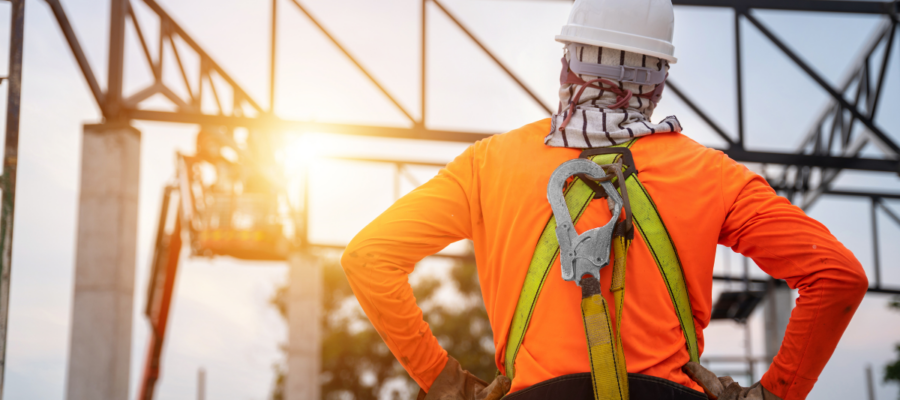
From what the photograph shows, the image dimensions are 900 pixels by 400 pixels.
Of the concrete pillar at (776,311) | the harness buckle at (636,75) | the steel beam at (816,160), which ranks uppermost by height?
the steel beam at (816,160)

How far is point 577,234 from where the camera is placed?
6.72 feet

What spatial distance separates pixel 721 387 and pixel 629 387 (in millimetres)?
359

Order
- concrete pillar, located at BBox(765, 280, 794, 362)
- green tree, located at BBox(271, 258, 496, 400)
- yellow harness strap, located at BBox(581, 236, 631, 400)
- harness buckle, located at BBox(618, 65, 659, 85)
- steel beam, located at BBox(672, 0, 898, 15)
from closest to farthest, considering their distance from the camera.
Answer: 1. yellow harness strap, located at BBox(581, 236, 631, 400)
2. harness buckle, located at BBox(618, 65, 659, 85)
3. steel beam, located at BBox(672, 0, 898, 15)
4. concrete pillar, located at BBox(765, 280, 794, 362)
5. green tree, located at BBox(271, 258, 496, 400)

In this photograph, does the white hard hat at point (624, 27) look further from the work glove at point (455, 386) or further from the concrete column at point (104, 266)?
the concrete column at point (104, 266)

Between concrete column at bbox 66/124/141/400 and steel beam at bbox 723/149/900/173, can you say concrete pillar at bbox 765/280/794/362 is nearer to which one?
steel beam at bbox 723/149/900/173

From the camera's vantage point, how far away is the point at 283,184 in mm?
14633

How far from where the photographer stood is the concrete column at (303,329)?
18062mm

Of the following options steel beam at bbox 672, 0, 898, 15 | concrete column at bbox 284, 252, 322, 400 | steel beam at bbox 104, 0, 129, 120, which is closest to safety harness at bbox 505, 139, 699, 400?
steel beam at bbox 672, 0, 898, 15

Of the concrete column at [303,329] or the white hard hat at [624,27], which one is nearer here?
the white hard hat at [624,27]

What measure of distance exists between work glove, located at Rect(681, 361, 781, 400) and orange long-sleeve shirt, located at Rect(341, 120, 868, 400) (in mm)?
25

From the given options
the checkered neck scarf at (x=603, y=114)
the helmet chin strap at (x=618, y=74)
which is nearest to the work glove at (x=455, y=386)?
the checkered neck scarf at (x=603, y=114)

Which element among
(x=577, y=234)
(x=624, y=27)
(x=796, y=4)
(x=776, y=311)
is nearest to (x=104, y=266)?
(x=624, y=27)

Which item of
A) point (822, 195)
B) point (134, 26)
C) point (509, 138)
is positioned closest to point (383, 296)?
point (509, 138)

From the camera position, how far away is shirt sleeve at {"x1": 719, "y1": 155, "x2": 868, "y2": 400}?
2.09 m
